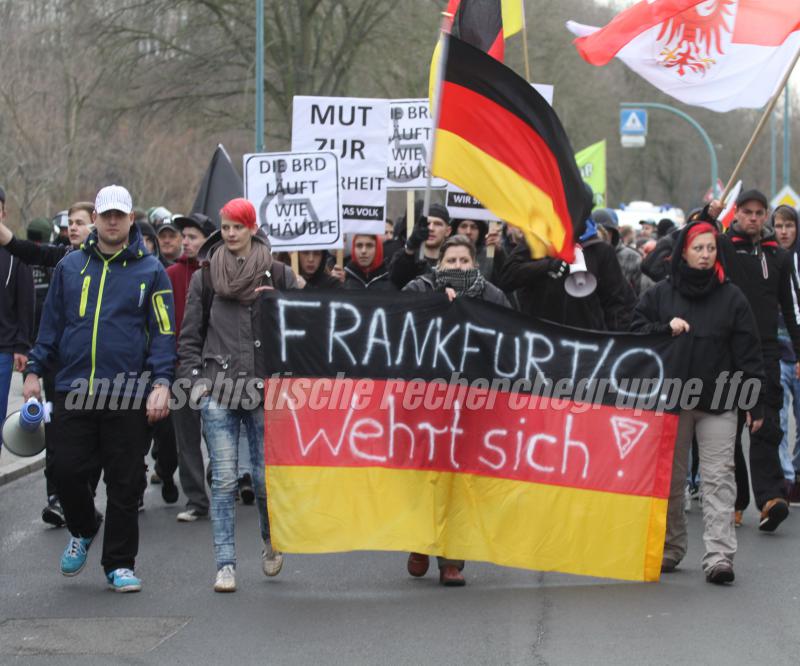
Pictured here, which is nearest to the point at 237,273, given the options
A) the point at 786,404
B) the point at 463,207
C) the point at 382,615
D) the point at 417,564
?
the point at 417,564

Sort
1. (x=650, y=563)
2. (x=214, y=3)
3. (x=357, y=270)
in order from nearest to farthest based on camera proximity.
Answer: (x=650, y=563), (x=357, y=270), (x=214, y=3)

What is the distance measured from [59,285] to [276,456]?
Answer: 1.39 meters

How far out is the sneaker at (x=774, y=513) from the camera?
8602mm

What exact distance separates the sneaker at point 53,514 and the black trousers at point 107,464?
1.79 metres

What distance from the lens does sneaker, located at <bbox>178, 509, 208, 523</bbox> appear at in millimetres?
9281

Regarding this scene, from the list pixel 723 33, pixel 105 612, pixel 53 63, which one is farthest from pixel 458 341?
pixel 53 63

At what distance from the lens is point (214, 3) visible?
29.3m

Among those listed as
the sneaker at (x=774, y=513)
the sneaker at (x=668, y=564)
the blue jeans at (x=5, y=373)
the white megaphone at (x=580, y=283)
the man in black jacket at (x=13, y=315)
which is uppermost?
the white megaphone at (x=580, y=283)

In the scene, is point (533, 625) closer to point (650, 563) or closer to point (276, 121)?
point (650, 563)

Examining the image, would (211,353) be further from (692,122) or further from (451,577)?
(692,122)

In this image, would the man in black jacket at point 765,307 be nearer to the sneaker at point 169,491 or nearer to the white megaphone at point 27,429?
the sneaker at point 169,491

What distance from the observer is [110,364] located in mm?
7105

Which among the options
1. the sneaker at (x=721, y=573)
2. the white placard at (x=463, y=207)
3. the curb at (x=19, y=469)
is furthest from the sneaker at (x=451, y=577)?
the curb at (x=19, y=469)

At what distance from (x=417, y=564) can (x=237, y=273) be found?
177cm
